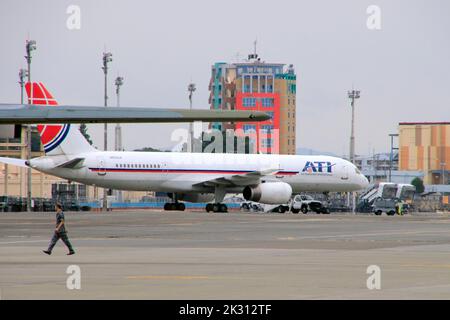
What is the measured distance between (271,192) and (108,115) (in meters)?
58.7

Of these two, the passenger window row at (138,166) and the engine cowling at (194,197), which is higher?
the passenger window row at (138,166)

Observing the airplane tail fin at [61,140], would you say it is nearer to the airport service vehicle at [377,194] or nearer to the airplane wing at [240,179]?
the airplane wing at [240,179]

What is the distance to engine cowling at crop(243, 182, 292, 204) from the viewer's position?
263 feet

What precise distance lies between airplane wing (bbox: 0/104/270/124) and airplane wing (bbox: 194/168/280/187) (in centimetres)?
5796

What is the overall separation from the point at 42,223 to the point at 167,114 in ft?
104

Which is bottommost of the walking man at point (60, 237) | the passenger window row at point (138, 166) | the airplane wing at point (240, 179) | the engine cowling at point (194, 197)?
the engine cowling at point (194, 197)

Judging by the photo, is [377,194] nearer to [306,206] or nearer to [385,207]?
[385,207]

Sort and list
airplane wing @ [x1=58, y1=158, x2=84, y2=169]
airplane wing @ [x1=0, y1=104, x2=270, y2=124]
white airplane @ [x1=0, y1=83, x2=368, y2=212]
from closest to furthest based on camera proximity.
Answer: airplane wing @ [x1=0, y1=104, x2=270, y2=124], airplane wing @ [x1=58, y1=158, x2=84, y2=169], white airplane @ [x1=0, y1=83, x2=368, y2=212]

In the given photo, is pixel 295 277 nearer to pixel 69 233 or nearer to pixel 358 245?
pixel 358 245

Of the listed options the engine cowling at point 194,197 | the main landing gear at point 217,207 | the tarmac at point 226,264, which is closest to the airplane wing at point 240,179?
the main landing gear at point 217,207

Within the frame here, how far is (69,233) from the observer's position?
4241 cm

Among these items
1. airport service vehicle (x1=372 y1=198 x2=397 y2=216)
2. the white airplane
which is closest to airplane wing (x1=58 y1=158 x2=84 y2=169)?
the white airplane

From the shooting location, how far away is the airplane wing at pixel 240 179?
8088 centimetres

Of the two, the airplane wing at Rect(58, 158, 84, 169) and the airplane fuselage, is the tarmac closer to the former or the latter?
the airplane wing at Rect(58, 158, 84, 169)
